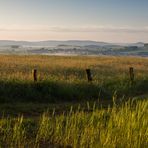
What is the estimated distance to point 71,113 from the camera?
16422 mm

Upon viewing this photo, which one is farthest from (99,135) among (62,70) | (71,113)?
(62,70)

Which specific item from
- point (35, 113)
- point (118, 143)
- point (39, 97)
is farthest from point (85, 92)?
point (118, 143)

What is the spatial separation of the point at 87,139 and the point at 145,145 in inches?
53.3

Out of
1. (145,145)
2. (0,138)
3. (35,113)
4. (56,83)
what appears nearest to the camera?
(145,145)

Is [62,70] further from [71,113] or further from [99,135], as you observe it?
[99,135]

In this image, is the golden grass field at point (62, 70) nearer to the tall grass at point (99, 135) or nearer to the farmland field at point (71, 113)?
the farmland field at point (71, 113)

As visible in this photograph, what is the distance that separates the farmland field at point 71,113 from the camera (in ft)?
29.9

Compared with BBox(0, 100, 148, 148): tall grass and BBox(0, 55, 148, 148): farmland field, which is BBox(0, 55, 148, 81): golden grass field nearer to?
BBox(0, 55, 148, 148): farmland field

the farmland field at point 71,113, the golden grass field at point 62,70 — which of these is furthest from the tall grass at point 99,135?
the golden grass field at point 62,70

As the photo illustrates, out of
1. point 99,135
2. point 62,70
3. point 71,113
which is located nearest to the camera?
point 99,135

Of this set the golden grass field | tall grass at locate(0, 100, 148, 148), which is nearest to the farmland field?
tall grass at locate(0, 100, 148, 148)

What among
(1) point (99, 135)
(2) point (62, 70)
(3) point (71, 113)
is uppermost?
(1) point (99, 135)

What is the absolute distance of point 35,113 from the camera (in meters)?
16.9

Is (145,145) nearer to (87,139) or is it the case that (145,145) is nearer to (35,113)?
(87,139)
